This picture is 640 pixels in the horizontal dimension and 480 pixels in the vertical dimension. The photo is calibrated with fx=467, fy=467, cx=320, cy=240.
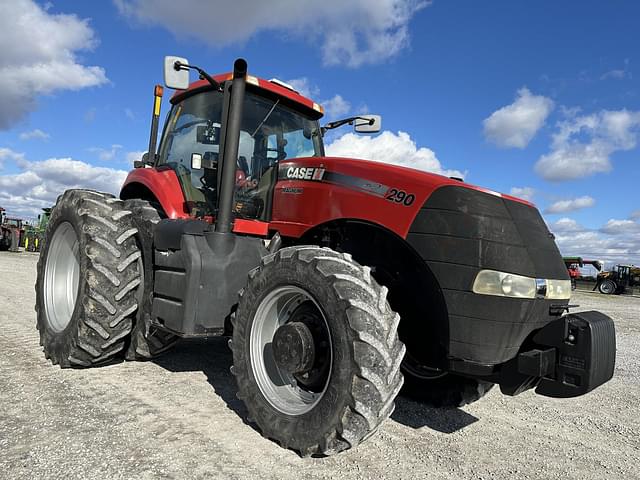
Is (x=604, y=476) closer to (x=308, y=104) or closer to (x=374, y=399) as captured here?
(x=374, y=399)

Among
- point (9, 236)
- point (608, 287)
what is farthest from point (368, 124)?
point (608, 287)

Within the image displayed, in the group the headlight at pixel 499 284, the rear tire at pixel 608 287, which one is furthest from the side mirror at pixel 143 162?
the rear tire at pixel 608 287

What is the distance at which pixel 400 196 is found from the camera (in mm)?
2752

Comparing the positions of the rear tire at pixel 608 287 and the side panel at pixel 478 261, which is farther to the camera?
the rear tire at pixel 608 287

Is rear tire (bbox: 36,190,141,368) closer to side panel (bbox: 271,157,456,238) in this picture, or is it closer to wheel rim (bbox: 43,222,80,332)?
wheel rim (bbox: 43,222,80,332)

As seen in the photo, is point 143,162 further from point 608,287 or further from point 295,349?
point 608,287

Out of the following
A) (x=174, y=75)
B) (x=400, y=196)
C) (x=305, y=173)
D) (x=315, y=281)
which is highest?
(x=174, y=75)

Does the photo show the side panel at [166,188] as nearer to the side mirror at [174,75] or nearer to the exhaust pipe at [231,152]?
the exhaust pipe at [231,152]

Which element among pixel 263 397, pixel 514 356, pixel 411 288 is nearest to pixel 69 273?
pixel 263 397

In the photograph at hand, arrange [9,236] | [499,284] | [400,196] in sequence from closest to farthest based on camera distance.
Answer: [499,284], [400,196], [9,236]

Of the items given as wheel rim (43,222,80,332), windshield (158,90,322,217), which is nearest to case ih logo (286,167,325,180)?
windshield (158,90,322,217)

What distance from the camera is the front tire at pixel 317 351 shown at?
2.25 meters

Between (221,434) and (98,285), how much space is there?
164cm

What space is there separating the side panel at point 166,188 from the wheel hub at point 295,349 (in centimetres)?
174
